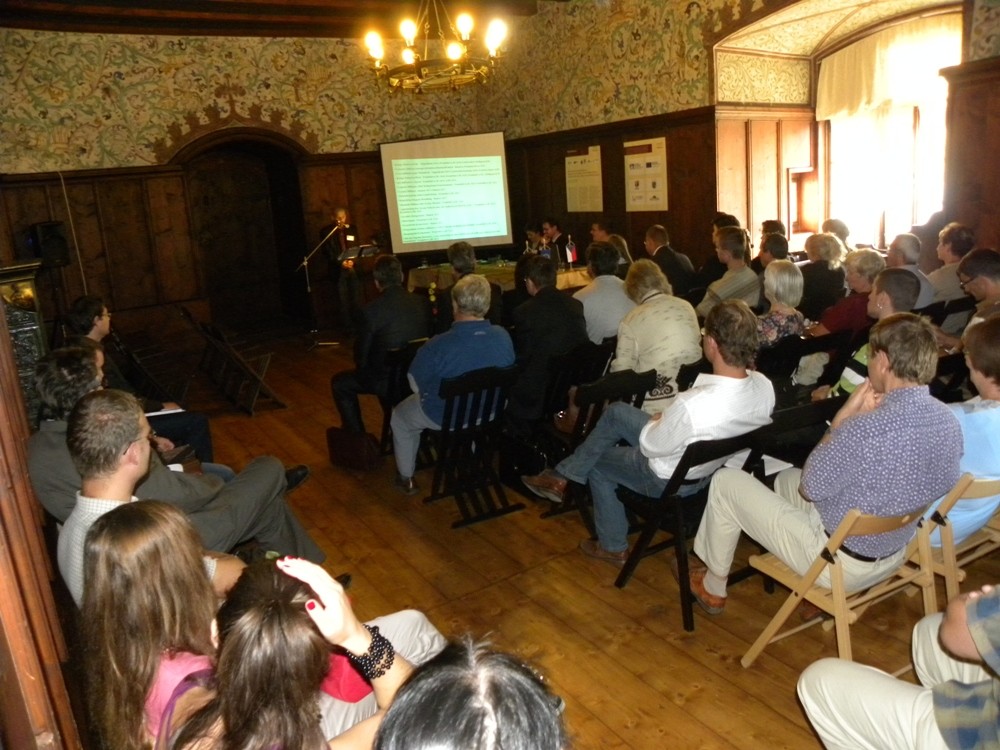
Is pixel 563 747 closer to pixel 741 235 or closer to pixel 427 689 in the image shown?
pixel 427 689

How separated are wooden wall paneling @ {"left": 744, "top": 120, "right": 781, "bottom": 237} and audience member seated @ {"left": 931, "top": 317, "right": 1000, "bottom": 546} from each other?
18.1 feet

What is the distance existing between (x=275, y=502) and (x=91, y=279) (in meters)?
6.66

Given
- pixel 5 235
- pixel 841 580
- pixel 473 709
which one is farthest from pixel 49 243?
pixel 473 709

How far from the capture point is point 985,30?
5.34 meters

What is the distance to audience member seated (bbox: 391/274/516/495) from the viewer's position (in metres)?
3.86

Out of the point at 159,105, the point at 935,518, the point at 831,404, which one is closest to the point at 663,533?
the point at 831,404

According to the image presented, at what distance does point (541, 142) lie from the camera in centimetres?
947

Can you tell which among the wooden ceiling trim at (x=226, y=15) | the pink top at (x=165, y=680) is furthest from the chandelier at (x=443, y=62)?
the pink top at (x=165, y=680)

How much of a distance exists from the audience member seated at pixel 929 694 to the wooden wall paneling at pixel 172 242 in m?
8.51

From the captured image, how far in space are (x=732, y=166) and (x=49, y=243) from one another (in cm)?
681

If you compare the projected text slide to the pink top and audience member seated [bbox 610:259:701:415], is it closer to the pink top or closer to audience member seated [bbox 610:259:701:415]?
audience member seated [bbox 610:259:701:415]

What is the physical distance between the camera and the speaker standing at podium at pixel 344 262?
29.0ft

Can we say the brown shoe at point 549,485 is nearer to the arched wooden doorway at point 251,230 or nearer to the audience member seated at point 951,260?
the audience member seated at point 951,260

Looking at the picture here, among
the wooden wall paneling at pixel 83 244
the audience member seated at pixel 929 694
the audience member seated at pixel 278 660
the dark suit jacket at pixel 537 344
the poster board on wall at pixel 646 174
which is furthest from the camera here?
the wooden wall paneling at pixel 83 244
